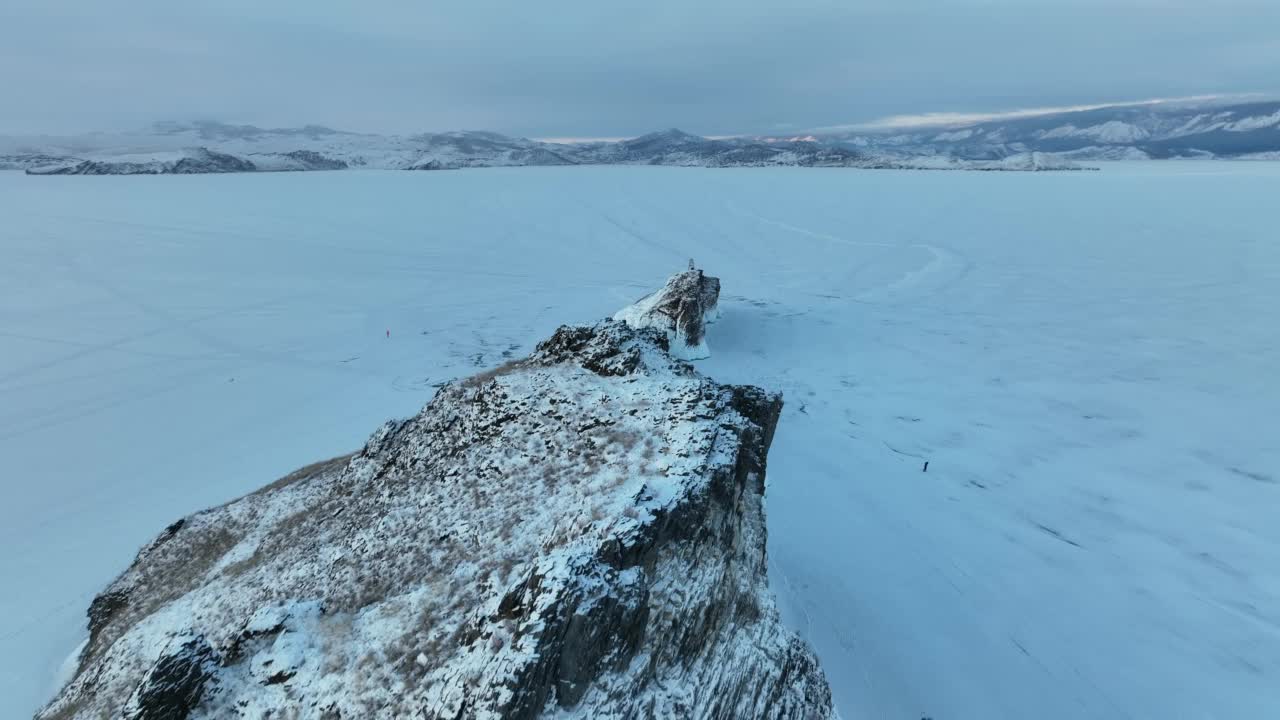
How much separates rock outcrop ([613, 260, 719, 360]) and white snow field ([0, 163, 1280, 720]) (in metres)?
2.49

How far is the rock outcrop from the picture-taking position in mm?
40062

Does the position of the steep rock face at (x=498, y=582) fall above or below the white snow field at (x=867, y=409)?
above

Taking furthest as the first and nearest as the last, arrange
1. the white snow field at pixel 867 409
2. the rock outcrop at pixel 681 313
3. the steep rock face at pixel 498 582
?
1. the rock outcrop at pixel 681 313
2. the white snow field at pixel 867 409
3. the steep rock face at pixel 498 582

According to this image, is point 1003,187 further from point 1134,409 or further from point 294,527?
point 294,527

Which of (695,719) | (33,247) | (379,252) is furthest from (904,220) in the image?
(33,247)

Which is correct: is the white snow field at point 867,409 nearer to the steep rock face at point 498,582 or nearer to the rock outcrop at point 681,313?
the rock outcrop at point 681,313

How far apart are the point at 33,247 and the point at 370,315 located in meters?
59.8

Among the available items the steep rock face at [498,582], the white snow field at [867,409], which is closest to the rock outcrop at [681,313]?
the white snow field at [867,409]

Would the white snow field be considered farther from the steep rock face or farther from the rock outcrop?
the steep rock face

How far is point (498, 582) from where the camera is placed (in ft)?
40.3

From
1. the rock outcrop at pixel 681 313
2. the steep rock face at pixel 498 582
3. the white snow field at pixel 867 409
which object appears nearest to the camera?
the steep rock face at pixel 498 582

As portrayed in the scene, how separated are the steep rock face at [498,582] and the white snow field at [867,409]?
474cm

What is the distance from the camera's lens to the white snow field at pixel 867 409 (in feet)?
58.0

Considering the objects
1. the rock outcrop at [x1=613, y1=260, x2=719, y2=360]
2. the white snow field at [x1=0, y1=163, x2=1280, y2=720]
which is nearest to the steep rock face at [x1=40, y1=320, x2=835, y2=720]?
the white snow field at [x1=0, y1=163, x2=1280, y2=720]
